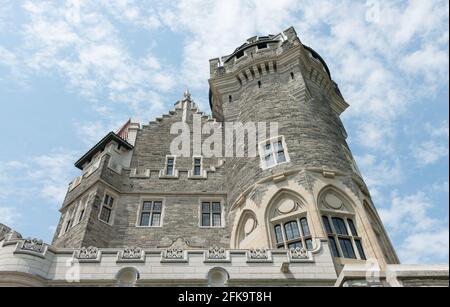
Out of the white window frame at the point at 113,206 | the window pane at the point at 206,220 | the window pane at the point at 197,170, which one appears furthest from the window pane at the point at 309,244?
the white window frame at the point at 113,206

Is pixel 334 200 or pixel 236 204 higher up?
pixel 236 204

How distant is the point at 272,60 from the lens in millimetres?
20734

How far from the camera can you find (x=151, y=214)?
670 inches

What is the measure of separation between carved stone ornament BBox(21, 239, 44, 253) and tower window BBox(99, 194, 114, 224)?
14.7 feet

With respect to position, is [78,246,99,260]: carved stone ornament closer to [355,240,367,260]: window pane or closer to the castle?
the castle

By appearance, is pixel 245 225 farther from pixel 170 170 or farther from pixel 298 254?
pixel 170 170

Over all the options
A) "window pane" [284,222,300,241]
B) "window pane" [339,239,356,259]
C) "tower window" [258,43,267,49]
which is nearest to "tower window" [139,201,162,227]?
"window pane" [284,222,300,241]

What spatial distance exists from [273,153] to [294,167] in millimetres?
1500

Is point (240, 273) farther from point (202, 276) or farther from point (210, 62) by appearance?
point (210, 62)

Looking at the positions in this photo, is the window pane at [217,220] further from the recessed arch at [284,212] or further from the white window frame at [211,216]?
the recessed arch at [284,212]

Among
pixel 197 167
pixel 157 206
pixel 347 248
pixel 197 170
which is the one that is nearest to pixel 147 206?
pixel 157 206

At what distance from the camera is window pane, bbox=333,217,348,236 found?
1322cm

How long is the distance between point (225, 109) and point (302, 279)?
12.4m
